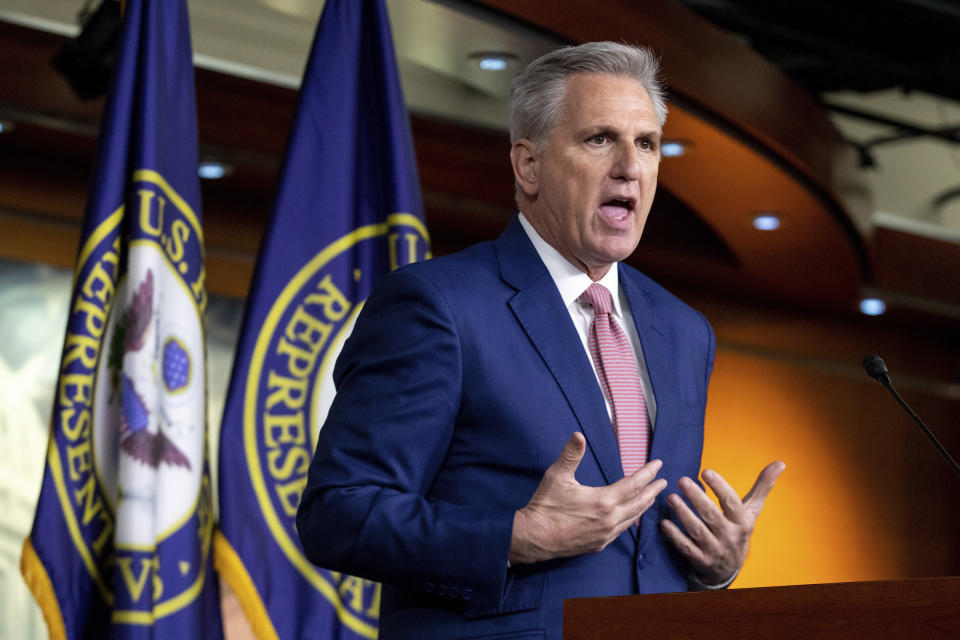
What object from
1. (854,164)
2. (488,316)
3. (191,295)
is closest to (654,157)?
(488,316)

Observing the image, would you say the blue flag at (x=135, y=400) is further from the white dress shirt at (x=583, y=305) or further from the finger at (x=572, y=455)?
the finger at (x=572, y=455)

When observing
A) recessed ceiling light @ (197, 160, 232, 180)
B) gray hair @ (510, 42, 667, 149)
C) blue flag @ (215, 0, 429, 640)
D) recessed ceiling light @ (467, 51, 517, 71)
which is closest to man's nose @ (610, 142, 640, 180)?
gray hair @ (510, 42, 667, 149)

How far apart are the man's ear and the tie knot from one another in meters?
0.20

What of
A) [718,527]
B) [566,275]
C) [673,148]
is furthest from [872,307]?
[718,527]

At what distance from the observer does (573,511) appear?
1620 mm

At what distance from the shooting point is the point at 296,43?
4867mm

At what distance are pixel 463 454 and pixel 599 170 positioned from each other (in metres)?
0.53

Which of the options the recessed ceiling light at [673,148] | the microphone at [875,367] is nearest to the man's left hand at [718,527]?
the microphone at [875,367]

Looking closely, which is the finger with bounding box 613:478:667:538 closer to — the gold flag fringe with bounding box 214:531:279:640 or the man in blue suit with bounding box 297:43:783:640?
the man in blue suit with bounding box 297:43:783:640

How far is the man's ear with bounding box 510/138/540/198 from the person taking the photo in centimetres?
208

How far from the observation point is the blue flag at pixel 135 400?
292 centimetres

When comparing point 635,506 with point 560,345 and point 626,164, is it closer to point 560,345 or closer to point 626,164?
point 560,345

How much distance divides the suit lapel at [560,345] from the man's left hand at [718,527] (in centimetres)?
13

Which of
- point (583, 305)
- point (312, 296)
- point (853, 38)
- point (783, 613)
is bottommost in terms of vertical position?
point (783, 613)
